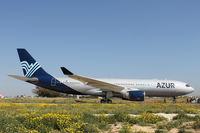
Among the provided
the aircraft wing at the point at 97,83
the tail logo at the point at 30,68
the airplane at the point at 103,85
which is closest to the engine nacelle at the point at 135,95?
the airplane at the point at 103,85

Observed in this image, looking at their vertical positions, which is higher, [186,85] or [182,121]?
[186,85]

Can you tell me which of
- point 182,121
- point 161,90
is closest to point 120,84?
point 161,90

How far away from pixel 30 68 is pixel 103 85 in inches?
420

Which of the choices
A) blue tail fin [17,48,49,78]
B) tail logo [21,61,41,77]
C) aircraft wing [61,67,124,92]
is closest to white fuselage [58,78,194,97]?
aircraft wing [61,67,124,92]

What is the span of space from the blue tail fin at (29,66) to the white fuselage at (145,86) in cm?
343

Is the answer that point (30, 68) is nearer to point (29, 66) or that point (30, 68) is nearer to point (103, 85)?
point (29, 66)

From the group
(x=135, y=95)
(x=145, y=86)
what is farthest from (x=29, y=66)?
(x=145, y=86)

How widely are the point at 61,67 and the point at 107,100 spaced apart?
718cm

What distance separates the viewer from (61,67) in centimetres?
2694

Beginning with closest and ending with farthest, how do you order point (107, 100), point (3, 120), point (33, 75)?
1. point (3, 120)
2. point (107, 100)
3. point (33, 75)

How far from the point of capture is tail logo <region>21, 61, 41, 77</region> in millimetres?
31812

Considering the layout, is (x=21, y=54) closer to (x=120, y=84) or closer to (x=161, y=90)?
(x=120, y=84)

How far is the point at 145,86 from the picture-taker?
30375 millimetres

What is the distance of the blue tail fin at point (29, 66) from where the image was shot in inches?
1243
